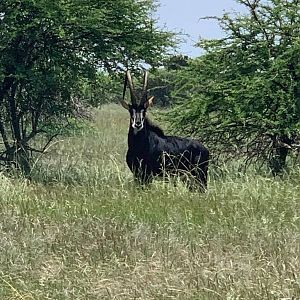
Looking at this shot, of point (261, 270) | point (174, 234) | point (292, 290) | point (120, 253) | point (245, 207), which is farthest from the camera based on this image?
point (245, 207)

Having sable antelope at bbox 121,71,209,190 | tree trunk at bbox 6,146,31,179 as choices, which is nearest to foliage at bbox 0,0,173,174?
tree trunk at bbox 6,146,31,179

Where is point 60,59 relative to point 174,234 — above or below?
above

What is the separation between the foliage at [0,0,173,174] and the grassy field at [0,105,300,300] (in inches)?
133

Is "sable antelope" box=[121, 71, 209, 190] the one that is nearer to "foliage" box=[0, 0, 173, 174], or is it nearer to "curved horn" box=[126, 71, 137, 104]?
"curved horn" box=[126, 71, 137, 104]

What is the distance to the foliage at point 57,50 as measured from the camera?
39.1 ft

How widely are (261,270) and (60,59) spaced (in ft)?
27.3

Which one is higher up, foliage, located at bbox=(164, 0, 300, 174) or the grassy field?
foliage, located at bbox=(164, 0, 300, 174)

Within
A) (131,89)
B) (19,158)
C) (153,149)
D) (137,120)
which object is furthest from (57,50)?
(153,149)

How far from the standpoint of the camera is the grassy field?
518 centimetres

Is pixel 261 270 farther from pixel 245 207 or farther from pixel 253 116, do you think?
pixel 253 116

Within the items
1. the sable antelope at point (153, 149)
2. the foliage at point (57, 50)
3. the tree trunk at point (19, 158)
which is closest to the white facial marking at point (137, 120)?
the sable antelope at point (153, 149)

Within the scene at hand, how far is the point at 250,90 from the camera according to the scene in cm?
1257

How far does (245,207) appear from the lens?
7.64 m

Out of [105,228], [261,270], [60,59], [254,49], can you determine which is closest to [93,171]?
[60,59]
